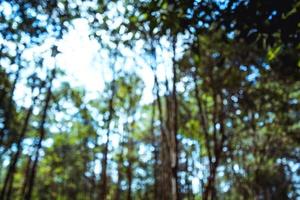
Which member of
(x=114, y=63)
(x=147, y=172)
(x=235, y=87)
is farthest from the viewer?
(x=147, y=172)

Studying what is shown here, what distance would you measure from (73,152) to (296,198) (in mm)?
16097

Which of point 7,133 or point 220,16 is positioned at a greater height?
point 7,133

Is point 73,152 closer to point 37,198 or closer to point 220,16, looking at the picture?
point 37,198

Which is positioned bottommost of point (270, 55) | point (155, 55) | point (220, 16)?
point (270, 55)

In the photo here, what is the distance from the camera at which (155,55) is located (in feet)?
33.3

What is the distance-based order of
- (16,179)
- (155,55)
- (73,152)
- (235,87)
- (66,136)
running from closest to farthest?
(155,55) → (235,87) → (66,136) → (73,152) → (16,179)

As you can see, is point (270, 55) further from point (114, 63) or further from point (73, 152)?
point (73, 152)

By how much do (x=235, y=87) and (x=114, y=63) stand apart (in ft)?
10.9

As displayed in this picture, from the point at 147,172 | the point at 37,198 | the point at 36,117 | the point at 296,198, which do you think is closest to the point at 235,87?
the point at 36,117

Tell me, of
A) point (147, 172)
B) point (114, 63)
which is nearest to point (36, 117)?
point (114, 63)

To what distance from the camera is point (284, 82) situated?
13008 millimetres

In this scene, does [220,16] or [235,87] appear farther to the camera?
[235,87]

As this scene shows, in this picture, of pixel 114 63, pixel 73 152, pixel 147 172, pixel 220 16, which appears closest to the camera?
pixel 220 16

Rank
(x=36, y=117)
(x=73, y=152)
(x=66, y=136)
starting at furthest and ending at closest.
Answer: (x=73, y=152), (x=66, y=136), (x=36, y=117)
